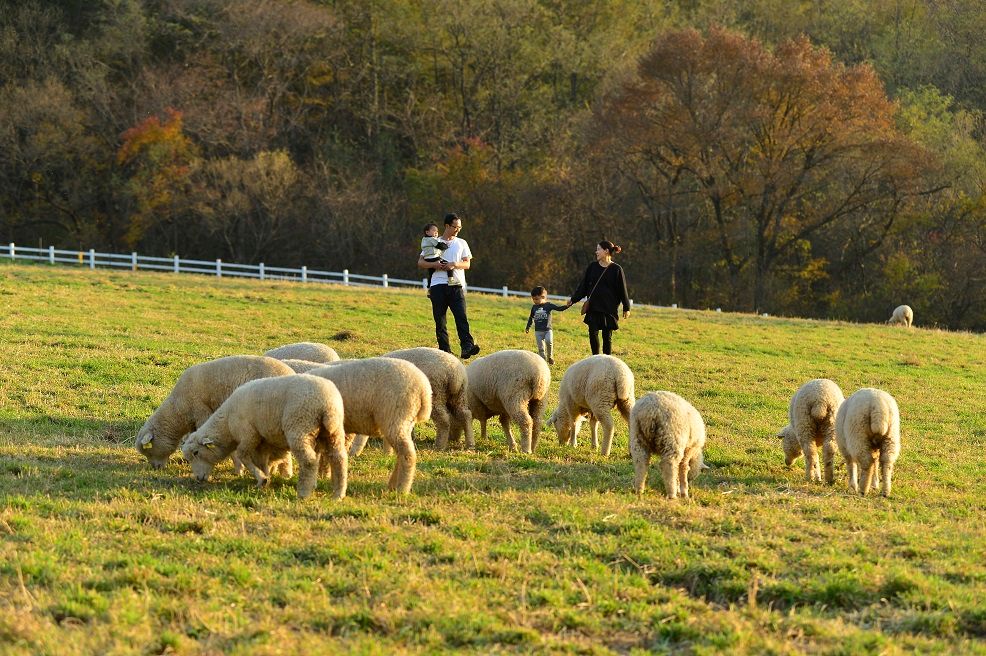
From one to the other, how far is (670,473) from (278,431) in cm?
349

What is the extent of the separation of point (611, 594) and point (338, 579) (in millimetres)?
1726

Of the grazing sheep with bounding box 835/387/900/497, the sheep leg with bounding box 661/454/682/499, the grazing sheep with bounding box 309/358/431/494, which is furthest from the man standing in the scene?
the grazing sheep with bounding box 835/387/900/497

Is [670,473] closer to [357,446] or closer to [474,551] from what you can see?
[474,551]

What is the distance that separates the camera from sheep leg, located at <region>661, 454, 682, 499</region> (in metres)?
10.2

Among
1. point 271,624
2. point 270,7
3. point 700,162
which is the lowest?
point 271,624

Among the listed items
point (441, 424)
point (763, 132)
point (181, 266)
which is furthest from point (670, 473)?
point (763, 132)

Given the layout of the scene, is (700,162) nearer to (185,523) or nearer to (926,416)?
(926,416)

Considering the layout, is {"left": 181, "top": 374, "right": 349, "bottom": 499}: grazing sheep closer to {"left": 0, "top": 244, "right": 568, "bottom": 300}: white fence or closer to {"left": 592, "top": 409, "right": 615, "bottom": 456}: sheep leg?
{"left": 592, "top": 409, "right": 615, "bottom": 456}: sheep leg

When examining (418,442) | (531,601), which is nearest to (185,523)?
(531,601)

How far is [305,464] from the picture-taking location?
9430mm

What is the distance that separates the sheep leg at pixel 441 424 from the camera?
40.0 ft

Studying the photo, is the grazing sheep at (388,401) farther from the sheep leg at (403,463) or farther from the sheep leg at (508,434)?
the sheep leg at (508,434)

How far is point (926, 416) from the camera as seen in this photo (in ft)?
59.1

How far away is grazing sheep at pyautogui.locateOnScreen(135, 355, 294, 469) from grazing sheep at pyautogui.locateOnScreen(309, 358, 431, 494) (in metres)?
1.02
